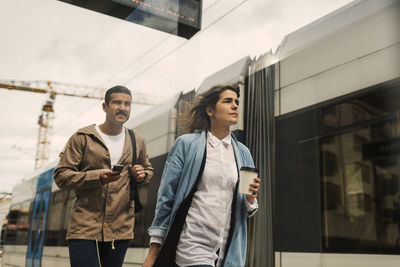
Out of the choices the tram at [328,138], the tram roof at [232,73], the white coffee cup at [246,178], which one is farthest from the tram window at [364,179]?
the white coffee cup at [246,178]

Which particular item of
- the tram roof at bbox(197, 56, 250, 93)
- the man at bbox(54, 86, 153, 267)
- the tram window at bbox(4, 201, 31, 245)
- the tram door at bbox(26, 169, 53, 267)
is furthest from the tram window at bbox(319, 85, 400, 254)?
the tram window at bbox(4, 201, 31, 245)

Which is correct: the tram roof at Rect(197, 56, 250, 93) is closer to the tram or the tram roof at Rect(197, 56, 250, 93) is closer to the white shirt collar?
the tram

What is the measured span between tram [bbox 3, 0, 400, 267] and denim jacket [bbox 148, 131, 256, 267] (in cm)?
120

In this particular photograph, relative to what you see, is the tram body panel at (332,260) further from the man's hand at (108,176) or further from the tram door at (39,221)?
the tram door at (39,221)

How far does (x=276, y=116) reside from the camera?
3756mm

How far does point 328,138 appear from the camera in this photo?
3279mm

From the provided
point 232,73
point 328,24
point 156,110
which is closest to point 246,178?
point 328,24

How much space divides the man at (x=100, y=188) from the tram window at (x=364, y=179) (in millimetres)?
1555

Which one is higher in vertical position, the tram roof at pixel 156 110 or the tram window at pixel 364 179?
the tram roof at pixel 156 110

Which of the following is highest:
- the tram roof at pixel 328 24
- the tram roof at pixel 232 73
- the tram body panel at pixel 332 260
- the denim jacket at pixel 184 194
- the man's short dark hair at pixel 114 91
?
the tram roof at pixel 328 24

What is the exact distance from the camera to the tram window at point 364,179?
9.17 ft

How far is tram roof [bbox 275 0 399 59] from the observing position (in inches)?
126

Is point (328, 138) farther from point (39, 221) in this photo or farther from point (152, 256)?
point (39, 221)

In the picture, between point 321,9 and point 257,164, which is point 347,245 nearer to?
point 257,164
